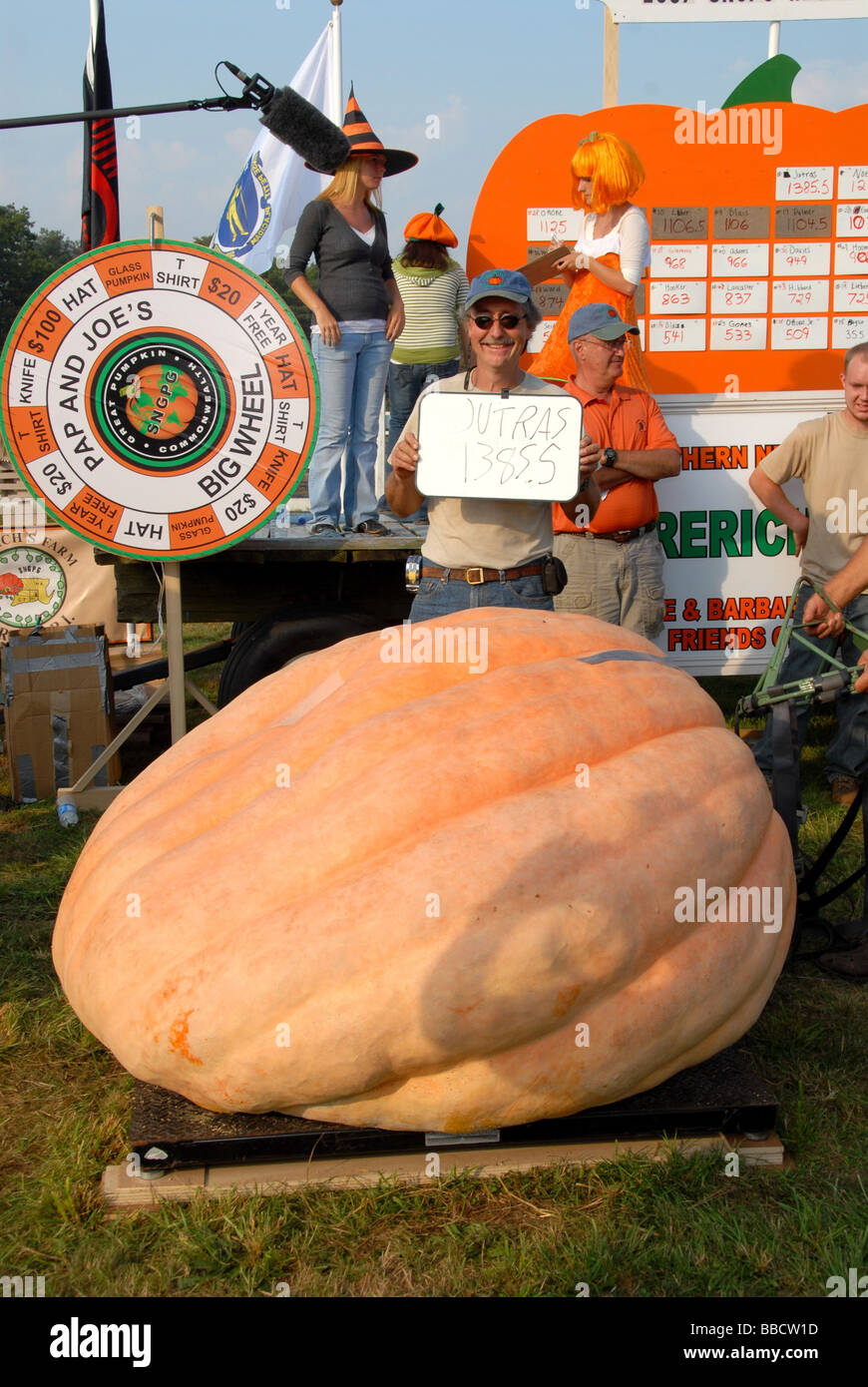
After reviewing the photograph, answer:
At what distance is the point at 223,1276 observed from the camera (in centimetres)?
226

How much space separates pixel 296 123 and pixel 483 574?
1781mm

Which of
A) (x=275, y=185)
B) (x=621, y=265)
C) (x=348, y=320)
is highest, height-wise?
(x=275, y=185)

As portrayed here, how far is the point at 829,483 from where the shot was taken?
4.88 meters

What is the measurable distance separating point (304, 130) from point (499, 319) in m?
1.14

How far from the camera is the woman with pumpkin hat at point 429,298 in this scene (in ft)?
23.9

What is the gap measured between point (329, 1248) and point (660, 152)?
591 centimetres

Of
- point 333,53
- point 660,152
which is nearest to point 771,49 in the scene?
point 660,152

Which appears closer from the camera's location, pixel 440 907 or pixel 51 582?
pixel 440 907

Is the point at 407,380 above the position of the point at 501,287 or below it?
above

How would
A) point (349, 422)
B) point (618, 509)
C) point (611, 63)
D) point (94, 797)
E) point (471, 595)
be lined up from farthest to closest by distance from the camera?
point (611, 63)
point (349, 422)
point (94, 797)
point (618, 509)
point (471, 595)

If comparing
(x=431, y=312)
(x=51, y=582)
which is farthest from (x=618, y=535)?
(x=51, y=582)

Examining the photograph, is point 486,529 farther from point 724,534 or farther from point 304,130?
point 724,534

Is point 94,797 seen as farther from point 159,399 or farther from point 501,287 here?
point 501,287

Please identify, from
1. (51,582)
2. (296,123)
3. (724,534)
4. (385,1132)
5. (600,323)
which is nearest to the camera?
(385,1132)
